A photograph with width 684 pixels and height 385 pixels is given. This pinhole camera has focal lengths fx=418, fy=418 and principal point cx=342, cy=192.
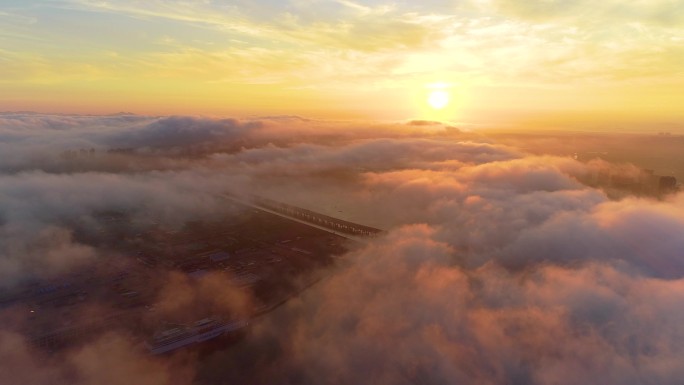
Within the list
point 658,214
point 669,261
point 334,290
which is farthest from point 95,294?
point 658,214

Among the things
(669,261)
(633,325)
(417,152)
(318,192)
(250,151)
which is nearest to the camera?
(633,325)

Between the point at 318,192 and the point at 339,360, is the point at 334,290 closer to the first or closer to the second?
the point at 339,360

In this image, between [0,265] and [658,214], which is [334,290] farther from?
[0,265]

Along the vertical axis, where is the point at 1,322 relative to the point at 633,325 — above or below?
below

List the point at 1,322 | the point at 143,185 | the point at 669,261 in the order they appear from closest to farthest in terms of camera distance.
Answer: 1. the point at 669,261
2. the point at 1,322
3. the point at 143,185

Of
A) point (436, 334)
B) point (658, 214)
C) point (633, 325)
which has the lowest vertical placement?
point (436, 334)

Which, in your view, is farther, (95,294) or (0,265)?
(0,265)
